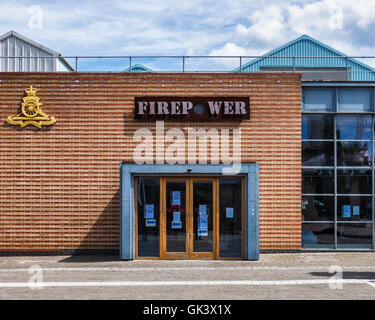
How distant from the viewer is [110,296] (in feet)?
28.9

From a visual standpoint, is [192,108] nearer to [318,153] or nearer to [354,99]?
[318,153]

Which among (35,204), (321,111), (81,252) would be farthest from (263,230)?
(35,204)

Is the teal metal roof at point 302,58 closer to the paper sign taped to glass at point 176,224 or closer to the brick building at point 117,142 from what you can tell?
the brick building at point 117,142

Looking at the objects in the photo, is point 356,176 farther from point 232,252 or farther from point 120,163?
point 120,163

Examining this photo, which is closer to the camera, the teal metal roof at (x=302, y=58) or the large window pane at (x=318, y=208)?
the large window pane at (x=318, y=208)

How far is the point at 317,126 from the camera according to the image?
14094 millimetres

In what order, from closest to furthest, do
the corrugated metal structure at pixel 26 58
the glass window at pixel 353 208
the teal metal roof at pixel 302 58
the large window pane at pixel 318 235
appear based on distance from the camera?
1. the large window pane at pixel 318 235
2. the glass window at pixel 353 208
3. the corrugated metal structure at pixel 26 58
4. the teal metal roof at pixel 302 58

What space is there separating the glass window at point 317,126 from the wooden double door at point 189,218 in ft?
11.4

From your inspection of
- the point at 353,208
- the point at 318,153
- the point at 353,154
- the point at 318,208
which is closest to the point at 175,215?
the point at 318,208

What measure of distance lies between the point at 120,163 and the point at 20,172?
3304 mm

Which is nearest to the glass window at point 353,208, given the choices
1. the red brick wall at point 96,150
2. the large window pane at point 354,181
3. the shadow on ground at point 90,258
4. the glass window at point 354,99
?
A: the large window pane at point 354,181

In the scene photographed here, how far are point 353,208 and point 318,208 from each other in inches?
43.5

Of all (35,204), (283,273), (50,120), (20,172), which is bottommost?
(283,273)

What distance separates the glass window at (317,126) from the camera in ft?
46.1
